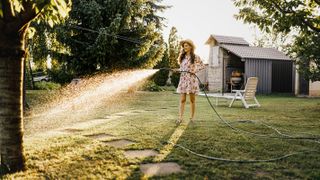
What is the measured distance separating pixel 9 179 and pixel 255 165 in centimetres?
235

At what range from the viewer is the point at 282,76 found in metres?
23.5

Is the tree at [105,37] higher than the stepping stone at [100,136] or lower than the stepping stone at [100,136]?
higher

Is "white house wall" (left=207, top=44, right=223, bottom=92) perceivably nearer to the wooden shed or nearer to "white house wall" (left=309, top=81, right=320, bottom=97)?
the wooden shed

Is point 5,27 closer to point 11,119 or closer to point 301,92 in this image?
point 11,119

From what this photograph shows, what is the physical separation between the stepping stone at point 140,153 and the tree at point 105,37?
9.05 meters

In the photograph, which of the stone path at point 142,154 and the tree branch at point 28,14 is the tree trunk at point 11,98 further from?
the stone path at point 142,154

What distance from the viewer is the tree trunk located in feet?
9.25

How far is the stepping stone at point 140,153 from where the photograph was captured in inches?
139

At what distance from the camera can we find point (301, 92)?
19.5 m

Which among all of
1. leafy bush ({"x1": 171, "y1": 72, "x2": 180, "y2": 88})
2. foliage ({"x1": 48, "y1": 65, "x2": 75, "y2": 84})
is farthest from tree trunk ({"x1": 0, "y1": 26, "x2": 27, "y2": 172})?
leafy bush ({"x1": 171, "y1": 72, "x2": 180, "y2": 88})

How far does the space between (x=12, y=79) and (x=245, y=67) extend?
20414 millimetres

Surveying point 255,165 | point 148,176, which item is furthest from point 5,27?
point 255,165

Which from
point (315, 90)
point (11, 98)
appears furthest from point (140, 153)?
point (315, 90)

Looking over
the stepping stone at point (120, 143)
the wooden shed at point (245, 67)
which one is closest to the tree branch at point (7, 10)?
the stepping stone at point (120, 143)
